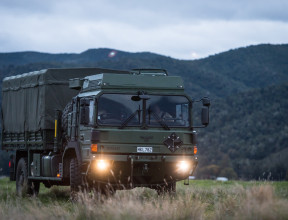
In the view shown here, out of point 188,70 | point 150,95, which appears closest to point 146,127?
point 150,95

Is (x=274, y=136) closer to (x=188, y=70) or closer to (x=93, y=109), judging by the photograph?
(x=188, y=70)

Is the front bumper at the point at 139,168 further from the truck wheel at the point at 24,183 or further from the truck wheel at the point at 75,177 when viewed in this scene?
the truck wheel at the point at 24,183

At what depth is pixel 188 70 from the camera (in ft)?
573

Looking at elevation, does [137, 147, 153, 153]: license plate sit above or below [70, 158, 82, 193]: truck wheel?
above

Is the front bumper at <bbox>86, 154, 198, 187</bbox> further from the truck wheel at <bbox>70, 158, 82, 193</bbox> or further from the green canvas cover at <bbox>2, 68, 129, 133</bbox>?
the green canvas cover at <bbox>2, 68, 129, 133</bbox>

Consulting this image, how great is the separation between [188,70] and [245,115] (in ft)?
181

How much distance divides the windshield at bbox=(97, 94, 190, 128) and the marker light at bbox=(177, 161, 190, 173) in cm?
90

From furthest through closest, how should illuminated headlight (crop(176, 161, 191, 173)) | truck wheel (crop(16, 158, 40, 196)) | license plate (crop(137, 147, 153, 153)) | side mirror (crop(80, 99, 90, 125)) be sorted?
truck wheel (crop(16, 158, 40, 196)), illuminated headlight (crop(176, 161, 191, 173)), license plate (crop(137, 147, 153, 153)), side mirror (crop(80, 99, 90, 125))

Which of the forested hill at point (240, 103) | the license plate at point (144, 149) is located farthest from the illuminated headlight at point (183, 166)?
the forested hill at point (240, 103)

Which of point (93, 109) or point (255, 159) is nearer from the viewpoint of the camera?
point (93, 109)

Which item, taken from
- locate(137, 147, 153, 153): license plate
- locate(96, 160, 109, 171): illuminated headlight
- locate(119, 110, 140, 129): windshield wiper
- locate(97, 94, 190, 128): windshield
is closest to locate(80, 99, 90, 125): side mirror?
locate(97, 94, 190, 128): windshield

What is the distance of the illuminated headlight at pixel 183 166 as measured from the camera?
14.2 m

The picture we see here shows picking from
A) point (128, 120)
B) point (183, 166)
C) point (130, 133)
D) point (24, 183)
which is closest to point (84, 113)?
point (128, 120)

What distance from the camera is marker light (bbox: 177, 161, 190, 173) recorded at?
1424cm
